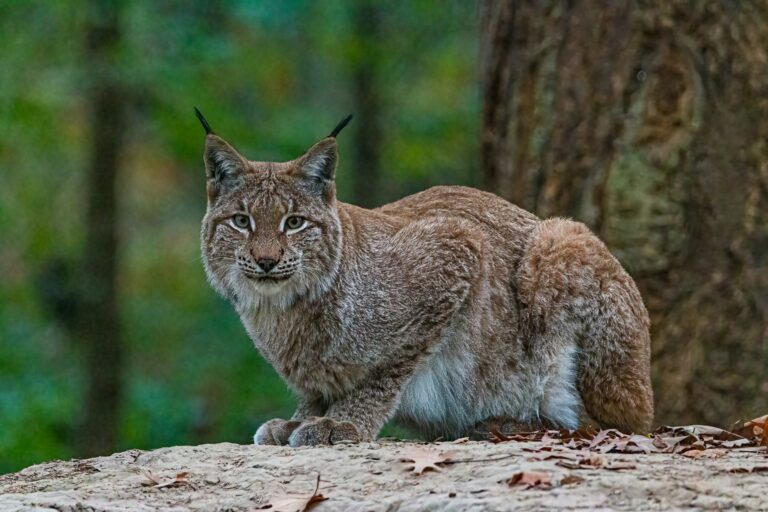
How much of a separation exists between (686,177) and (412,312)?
2.40 metres

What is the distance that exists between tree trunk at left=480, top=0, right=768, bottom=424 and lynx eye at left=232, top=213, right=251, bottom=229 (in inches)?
107

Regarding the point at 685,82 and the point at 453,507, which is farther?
the point at 685,82

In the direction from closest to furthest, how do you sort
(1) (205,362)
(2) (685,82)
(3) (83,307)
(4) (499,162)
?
(2) (685,82)
(4) (499,162)
(3) (83,307)
(1) (205,362)

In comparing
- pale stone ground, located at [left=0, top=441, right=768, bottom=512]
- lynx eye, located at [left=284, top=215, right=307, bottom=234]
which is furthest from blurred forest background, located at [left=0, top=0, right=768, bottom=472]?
pale stone ground, located at [left=0, top=441, right=768, bottom=512]

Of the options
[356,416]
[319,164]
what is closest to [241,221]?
[319,164]

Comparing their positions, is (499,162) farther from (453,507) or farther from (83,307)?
(83,307)

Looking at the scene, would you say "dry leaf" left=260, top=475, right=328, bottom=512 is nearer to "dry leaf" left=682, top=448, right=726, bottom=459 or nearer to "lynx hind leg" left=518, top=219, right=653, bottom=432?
"dry leaf" left=682, top=448, right=726, bottom=459

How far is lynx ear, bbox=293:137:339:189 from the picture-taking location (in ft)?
21.6

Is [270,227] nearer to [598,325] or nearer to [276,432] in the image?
[276,432]

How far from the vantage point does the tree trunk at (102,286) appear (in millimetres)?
12422

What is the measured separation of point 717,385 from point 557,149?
188 centimetres

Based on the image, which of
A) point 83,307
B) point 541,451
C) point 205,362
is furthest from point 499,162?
point 205,362

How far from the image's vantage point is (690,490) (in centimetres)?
436

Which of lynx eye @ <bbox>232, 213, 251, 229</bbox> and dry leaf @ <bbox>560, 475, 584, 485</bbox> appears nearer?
dry leaf @ <bbox>560, 475, 584, 485</bbox>
